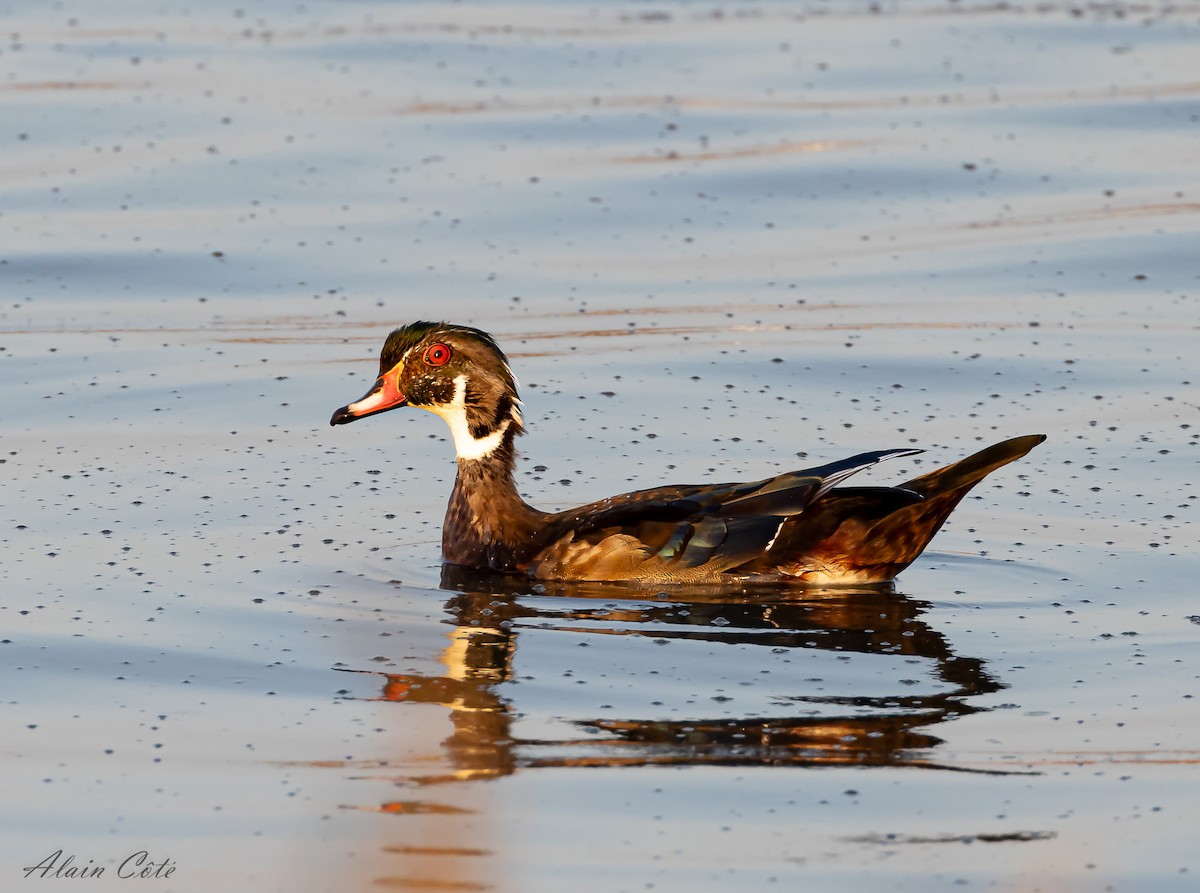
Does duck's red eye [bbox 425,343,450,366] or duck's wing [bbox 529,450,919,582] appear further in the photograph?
duck's red eye [bbox 425,343,450,366]

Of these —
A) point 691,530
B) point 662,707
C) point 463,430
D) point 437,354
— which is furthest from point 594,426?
point 662,707

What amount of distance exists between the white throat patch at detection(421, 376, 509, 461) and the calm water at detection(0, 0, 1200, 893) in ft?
1.55

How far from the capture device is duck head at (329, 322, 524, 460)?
9.50 meters

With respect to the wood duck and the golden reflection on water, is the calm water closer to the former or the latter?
the golden reflection on water

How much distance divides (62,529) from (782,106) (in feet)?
30.9

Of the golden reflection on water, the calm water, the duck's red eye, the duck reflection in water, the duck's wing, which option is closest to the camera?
the calm water

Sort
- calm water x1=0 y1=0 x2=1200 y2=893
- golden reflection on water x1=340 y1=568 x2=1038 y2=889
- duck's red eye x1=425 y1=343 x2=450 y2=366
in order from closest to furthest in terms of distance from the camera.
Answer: calm water x1=0 y1=0 x2=1200 y2=893, golden reflection on water x1=340 y1=568 x2=1038 y2=889, duck's red eye x1=425 y1=343 x2=450 y2=366

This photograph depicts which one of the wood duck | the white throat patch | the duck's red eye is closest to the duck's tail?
the wood duck

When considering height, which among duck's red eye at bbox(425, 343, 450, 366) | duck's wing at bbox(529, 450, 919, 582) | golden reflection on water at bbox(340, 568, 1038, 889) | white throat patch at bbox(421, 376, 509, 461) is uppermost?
duck's red eye at bbox(425, 343, 450, 366)

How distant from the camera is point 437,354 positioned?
9484 mm

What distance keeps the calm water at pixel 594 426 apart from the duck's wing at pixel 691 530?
0.19m

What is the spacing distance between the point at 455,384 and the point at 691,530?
1.43m

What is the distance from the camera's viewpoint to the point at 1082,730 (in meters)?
7.04

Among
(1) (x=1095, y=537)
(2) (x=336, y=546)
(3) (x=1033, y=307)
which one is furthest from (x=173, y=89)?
(1) (x=1095, y=537)
